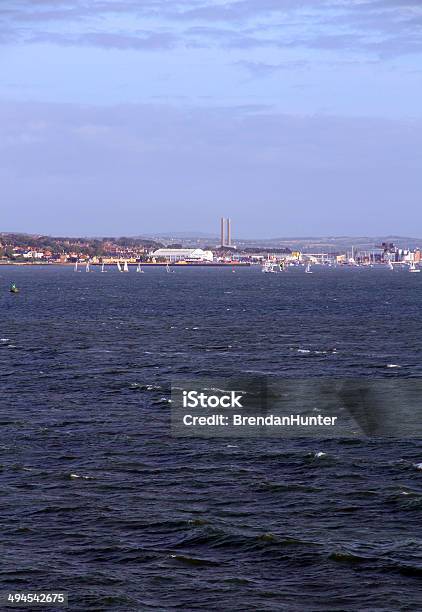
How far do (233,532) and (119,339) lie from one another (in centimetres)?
7357

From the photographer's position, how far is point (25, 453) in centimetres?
5072

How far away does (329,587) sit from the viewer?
33.2 metres

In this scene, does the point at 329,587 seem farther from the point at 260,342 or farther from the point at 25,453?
the point at 260,342

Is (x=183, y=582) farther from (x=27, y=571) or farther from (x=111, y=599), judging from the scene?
(x=27, y=571)

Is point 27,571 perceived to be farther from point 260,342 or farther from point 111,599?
point 260,342

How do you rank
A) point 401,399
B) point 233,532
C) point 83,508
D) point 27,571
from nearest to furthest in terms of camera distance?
point 27,571 → point 233,532 → point 83,508 → point 401,399

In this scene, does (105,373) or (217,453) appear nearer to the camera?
(217,453)

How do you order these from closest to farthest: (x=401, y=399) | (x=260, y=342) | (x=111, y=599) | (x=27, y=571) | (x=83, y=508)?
(x=111, y=599)
(x=27, y=571)
(x=83, y=508)
(x=401, y=399)
(x=260, y=342)

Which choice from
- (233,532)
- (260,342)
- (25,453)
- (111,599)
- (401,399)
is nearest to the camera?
(111,599)

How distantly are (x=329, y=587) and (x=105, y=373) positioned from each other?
49.9m

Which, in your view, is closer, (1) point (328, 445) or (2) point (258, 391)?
(1) point (328, 445)

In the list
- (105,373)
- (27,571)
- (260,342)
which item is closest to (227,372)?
(105,373)

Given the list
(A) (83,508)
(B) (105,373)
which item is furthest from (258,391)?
(A) (83,508)

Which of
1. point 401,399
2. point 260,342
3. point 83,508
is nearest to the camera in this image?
point 83,508
